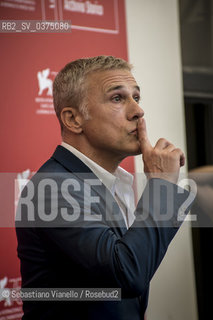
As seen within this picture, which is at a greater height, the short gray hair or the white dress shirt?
the short gray hair

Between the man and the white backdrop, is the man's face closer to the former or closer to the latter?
the man

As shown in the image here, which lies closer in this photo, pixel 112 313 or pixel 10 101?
pixel 112 313

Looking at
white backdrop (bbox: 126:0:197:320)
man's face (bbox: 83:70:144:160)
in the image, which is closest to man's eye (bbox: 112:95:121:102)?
man's face (bbox: 83:70:144:160)

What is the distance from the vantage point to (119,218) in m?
1.07

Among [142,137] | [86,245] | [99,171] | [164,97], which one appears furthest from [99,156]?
[164,97]

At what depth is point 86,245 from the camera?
91 cm

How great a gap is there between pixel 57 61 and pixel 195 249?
1.89m

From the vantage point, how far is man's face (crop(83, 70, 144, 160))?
3.72 ft

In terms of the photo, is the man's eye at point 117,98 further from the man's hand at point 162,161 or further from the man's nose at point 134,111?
the man's hand at point 162,161

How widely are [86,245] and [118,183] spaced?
376 millimetres

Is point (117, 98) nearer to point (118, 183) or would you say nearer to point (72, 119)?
point (72, 119)

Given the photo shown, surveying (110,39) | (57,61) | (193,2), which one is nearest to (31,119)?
(57,61)

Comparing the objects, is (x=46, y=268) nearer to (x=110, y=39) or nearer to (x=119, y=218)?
(x=119, y=218)

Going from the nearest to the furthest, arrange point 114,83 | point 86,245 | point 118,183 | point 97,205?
point 86,245
point 97,205
point 114,83
point 118,183
